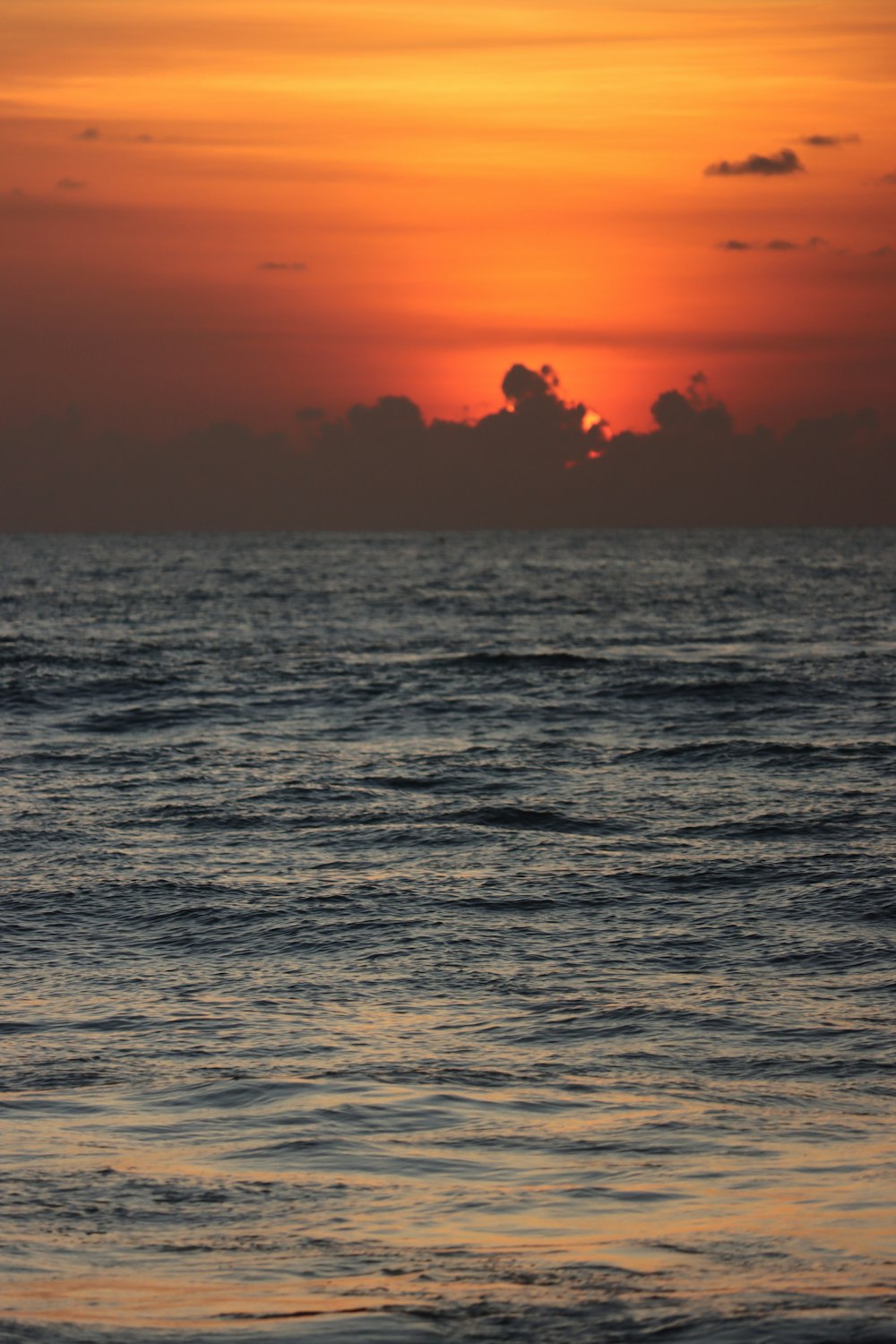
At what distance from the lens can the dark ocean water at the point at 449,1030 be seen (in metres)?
7.46

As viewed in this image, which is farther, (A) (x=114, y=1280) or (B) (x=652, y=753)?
(B) (x=652, y=753)

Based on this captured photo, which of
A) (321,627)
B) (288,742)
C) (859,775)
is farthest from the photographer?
(321,627)

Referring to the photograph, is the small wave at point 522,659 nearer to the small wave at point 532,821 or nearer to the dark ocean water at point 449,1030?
the dark ocean water at point 449,1030

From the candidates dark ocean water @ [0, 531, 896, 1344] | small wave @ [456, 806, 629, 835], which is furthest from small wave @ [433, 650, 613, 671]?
small wave @ [456, 806, 629, 835]

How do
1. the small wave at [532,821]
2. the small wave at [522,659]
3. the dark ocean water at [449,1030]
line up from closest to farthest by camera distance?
the dark ocean water at [449,1030] → the small wave at [532,821] → the small wave at [522,659]

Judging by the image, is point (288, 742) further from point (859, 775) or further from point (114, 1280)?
point (114, 1280)

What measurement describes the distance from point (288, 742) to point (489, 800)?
28.0 ft

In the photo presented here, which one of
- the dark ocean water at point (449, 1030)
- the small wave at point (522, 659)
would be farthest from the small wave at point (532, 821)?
the small wave at point (522, 659)

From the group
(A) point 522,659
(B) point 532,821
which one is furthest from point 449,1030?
(A) point 522,659

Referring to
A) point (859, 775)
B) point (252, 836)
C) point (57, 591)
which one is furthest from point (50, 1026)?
point (57, 591)

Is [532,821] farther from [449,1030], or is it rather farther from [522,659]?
[522,659]

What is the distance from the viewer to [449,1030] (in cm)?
1196

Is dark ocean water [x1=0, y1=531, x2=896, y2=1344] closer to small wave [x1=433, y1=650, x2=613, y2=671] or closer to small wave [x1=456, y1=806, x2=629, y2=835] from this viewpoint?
small wave [x1=456, y1=806, x2=629, y2=835]

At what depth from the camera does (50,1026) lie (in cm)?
1190
